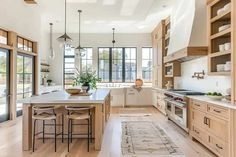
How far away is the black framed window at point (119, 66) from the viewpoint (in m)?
11.9

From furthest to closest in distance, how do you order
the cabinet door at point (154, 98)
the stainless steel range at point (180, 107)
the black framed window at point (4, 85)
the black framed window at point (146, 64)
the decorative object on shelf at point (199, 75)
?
the black framed window at point (146, 64), the cabinet door at point (154, 98), the black framed window at point (4, 85), the decorative object on shelf at point (199, 75), the stainless steel range at point (180, 107)

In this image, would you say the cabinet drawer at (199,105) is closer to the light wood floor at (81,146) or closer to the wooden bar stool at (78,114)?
the light wood floor at (81,146)

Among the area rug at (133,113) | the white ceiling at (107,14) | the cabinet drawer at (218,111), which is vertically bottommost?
the area rug at (133,113)

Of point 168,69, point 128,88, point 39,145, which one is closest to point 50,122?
point 39,145

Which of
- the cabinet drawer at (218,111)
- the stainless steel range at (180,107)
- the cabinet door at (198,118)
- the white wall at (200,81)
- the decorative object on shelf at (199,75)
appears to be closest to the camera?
the cabinet drawer at (218,111)

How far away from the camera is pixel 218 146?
3.86m

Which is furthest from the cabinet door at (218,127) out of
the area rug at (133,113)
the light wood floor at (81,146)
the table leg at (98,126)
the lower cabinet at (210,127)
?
the area rug at (133,113)

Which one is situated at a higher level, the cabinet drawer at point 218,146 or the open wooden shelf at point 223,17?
the open wooden shelf at point 223,17

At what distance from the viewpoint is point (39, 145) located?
15.3 feet

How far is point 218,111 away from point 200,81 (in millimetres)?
2412

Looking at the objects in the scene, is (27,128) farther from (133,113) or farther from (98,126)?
(133,113)

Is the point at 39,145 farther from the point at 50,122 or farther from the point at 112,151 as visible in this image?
the point at 112,151

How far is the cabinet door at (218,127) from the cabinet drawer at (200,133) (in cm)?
24

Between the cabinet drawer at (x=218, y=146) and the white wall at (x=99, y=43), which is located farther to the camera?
the white wall at (x=99, y=43)
